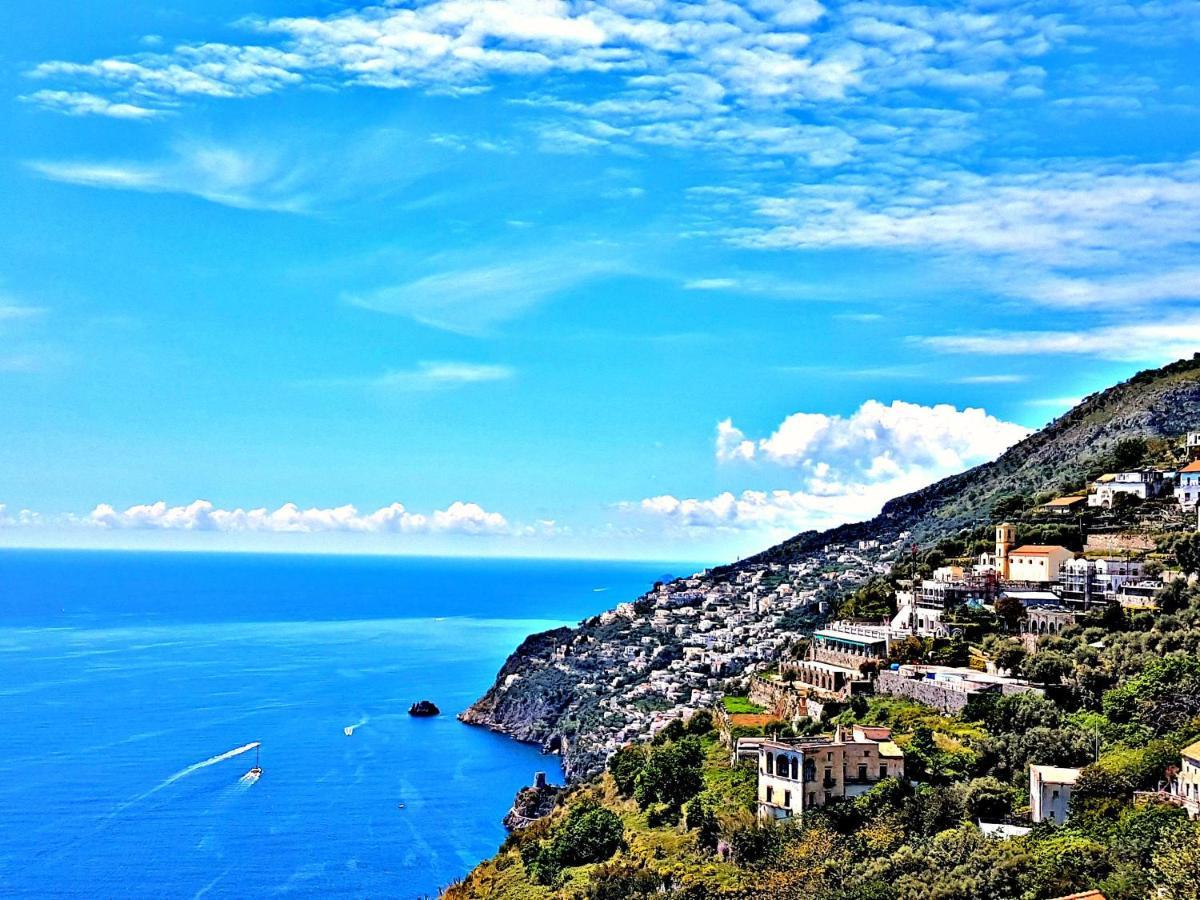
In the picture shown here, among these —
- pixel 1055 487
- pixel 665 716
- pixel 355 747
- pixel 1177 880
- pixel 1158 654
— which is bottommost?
pixel 355 747

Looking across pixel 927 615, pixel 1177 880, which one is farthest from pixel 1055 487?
pixel 1177 880

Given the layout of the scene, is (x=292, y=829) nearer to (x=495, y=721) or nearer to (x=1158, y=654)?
(x=495, y=721)

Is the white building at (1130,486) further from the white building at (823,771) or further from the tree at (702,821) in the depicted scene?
the tree at (702,821)

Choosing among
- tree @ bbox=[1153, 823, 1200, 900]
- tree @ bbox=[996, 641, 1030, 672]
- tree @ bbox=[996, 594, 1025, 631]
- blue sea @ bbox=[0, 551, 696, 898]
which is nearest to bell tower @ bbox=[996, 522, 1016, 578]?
tree @ bbox=[996, 594, 1025, 631]

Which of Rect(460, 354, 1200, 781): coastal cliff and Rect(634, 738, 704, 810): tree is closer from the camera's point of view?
Rect(634, 738, 704, 810): tree

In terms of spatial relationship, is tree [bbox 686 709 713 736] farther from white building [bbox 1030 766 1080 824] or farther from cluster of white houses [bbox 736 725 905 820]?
white building [bbox 1030 766 1080 824]

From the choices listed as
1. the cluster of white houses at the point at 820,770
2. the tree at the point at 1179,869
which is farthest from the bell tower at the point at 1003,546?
the tree at the point at 1179,869
